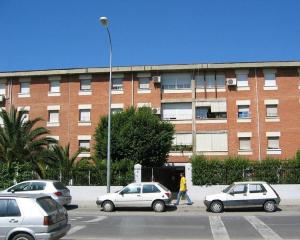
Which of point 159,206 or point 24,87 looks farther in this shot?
point 24,87

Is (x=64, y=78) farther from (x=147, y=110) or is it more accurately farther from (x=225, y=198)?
(x=225, y=198)

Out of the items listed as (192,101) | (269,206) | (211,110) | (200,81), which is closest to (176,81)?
(200,81)

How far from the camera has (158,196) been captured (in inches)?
869

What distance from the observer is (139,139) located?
2930 cm

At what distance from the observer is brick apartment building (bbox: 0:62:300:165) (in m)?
37.2

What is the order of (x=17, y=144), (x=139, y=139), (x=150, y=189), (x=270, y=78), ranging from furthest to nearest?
(x=270, y=78) < (x=17, y=144) < (x=139, y=139) < (x=150, y=189)

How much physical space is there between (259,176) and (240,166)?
1.25 meters

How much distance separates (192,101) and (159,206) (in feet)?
57.3

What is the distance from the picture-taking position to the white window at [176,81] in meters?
38.6

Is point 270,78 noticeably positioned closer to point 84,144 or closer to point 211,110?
point 211,110

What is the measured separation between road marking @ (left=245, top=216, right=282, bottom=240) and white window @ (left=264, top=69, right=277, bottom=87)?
21.5 m

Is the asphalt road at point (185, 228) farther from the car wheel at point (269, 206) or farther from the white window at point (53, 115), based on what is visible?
the white window at point (53, 115)

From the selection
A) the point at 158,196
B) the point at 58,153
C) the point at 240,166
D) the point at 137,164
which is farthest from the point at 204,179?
the point at 58,153

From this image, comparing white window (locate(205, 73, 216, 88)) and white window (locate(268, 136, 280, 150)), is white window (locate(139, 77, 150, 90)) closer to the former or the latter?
white window (locate(205, 73, 216, 88))
